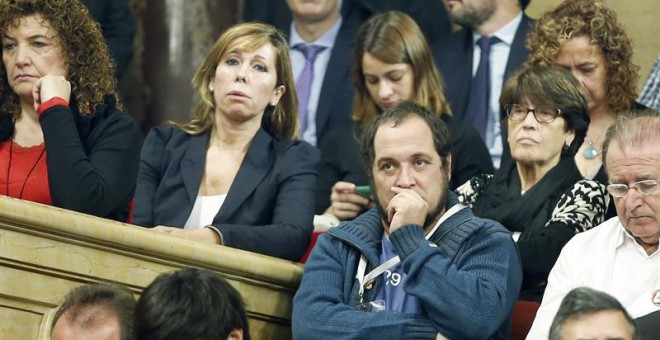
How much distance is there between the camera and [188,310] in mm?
4336

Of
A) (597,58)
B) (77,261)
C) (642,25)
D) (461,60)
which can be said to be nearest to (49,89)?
(77,261)

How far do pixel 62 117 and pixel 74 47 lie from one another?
0.40 meters

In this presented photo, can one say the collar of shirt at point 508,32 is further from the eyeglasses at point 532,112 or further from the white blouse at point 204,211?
the white blouse at point 204,211

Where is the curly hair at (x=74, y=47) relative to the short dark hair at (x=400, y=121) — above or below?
above

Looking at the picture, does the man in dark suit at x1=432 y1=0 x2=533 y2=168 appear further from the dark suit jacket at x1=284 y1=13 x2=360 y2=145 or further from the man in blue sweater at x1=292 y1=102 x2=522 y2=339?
the man in blue sweater at x1=292 y1=102 x2=522 y2=339

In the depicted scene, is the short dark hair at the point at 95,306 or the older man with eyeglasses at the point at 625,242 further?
the older man with eyeglasses at the point at 625,242

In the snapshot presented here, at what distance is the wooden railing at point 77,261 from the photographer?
4.82 m

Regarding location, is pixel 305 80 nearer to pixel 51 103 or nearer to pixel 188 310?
pixel 51 103

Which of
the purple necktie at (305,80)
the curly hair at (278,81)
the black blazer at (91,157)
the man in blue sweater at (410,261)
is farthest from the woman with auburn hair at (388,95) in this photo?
the man in blue sweater at (410,261)

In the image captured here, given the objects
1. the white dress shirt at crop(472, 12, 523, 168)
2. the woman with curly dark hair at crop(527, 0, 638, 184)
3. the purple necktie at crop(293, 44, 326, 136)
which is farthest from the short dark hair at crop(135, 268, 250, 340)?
the purple necktie at crop(293, 44, 326, 136)

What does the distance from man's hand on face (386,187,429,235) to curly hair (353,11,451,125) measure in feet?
4.95

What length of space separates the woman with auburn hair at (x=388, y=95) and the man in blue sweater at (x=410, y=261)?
3.74 feet

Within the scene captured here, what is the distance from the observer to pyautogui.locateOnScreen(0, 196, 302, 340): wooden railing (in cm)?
482

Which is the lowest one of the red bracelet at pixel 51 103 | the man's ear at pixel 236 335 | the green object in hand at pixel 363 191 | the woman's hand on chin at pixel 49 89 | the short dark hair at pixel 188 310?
the man's ear at pixel 236 335
